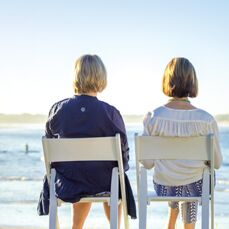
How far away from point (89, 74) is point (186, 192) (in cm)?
75

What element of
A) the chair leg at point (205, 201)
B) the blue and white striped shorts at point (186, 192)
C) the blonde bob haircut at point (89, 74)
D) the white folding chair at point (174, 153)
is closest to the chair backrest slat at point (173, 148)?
the white folding chair at point (174, 153)

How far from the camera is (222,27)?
24.6m

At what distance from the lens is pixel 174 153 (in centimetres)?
321

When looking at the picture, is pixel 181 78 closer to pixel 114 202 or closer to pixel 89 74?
pixel 89 74

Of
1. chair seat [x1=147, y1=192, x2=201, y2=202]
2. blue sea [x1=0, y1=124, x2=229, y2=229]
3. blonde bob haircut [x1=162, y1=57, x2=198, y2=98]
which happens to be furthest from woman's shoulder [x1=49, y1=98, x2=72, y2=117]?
chair seat [x1=147, y1=192, x2=201, y2=202]

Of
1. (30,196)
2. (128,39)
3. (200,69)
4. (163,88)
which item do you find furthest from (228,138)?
(163,88)

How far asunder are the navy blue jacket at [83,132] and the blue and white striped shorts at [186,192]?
0.21 meters

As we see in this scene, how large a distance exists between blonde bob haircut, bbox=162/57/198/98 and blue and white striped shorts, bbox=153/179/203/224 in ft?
1.47

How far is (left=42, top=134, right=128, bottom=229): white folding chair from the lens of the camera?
319 cm

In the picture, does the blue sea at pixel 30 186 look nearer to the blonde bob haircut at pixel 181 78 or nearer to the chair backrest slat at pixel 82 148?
the chair backrest slat at pixel 82 148

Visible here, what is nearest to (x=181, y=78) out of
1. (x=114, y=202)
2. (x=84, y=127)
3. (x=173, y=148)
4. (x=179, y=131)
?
(x=179, y=131)

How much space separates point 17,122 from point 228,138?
10385mm

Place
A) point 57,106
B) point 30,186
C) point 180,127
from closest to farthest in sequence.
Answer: point 180,127
point 57,106
point 30,186

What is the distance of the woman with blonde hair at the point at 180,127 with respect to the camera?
131 inches
